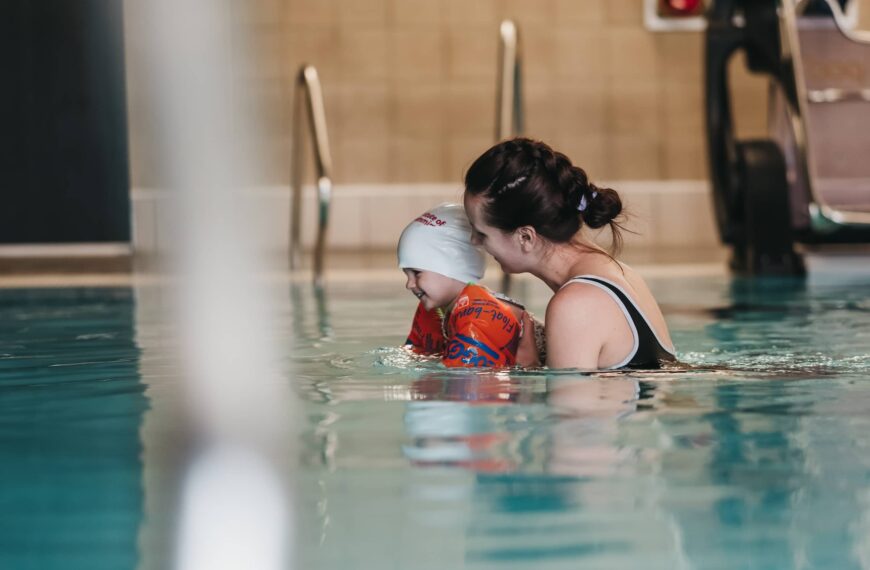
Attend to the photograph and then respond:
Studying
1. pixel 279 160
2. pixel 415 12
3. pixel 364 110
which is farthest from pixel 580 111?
pixel 279 160

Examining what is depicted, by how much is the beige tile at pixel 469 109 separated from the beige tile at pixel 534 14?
1.66 ft

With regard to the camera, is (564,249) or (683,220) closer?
(564,249)

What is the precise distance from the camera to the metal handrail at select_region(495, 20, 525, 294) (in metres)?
6.78

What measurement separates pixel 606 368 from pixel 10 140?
761cm

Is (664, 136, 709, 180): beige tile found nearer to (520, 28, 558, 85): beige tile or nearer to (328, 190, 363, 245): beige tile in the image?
(520, 28, 558, 85): beige tile

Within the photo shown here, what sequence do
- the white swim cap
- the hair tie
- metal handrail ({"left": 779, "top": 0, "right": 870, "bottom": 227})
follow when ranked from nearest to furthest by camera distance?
the hair tie
the white swim cap
metal handrail ({"left": 779, "top": 0, "right": 870, "bottom": 227})

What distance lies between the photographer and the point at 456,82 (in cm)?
1001

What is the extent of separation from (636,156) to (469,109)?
3.98 ft

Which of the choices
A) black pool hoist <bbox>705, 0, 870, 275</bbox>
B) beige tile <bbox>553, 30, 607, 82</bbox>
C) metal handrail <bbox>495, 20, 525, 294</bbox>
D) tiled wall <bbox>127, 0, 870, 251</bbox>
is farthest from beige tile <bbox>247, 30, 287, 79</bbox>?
black pool hoist <bbox>705, 0, 870, 275</bbox>

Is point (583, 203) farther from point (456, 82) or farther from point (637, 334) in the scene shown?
point (456, 82)

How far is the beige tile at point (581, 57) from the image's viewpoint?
10016 millimetres

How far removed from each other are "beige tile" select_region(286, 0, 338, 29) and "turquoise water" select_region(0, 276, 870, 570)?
6.13 metres

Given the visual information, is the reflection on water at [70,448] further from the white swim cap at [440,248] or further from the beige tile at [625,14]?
the beige tile at [625,14]

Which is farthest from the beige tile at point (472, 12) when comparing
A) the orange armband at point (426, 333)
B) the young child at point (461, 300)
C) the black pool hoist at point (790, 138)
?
the young child at point (461, 300)
